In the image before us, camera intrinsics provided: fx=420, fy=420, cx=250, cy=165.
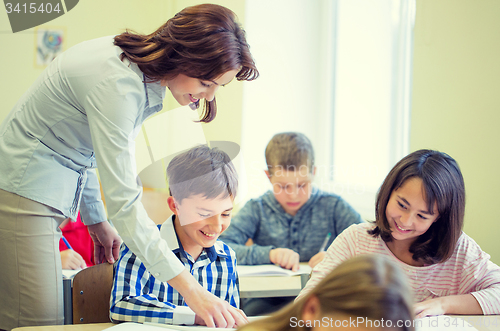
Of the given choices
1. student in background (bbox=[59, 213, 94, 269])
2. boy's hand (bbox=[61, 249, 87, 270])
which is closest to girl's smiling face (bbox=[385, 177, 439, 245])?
boy's hand (bbox=[61, 249, 87, 270])

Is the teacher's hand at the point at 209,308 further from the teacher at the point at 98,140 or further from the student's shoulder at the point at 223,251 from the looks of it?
the student's shoulder at the point at 223,251

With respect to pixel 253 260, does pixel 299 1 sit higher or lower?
higher

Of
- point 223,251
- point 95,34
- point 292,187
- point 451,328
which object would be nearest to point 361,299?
point 451,328

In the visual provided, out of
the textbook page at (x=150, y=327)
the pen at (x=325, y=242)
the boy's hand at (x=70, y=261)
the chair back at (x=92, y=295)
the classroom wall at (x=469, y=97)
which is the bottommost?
the pen at (x=325, y=242)

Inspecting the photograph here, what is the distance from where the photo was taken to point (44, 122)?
34.4 inches

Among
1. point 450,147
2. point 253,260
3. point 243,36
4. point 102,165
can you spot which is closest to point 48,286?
point 102,165

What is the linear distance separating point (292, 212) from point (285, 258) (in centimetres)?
34

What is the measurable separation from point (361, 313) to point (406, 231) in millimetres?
584

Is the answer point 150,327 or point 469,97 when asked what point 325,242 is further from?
point 150,327

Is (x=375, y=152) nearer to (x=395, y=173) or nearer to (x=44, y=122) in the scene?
(x=395, y=173)

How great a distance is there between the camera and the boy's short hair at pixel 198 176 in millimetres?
1056

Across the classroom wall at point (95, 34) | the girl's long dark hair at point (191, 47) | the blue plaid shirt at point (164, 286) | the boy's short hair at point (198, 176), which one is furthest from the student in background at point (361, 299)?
the classroom wall at point (95, 34)

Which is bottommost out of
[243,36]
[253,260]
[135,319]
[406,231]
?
[253,260]

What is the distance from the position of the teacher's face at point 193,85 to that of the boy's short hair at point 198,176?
22 centimetres
